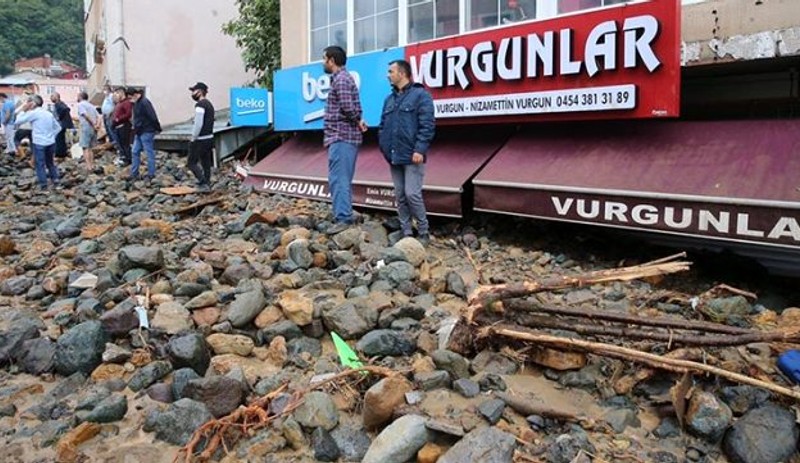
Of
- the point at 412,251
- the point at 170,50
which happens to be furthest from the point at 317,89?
the point at 170,50

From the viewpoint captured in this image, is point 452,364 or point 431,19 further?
point 431,19

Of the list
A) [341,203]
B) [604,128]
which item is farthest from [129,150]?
[604,128]

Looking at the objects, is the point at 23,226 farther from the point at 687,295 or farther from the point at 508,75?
the point at 687,295

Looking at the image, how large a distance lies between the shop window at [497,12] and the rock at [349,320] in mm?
4353

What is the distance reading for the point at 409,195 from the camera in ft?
20.5

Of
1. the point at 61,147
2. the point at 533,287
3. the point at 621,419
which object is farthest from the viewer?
the point at 61,147

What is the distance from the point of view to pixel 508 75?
22.3ft

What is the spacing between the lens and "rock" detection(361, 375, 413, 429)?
10.6 feet

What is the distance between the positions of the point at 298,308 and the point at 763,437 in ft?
9.35

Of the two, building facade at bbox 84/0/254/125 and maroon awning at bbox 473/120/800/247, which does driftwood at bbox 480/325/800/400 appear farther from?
building facade at bbox 84/0/254/125

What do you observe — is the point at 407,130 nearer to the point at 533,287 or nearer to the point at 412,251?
the point at 412,251

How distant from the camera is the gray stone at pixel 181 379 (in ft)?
11.9

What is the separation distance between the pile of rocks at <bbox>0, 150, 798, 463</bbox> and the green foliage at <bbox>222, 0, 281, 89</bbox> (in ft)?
29.6

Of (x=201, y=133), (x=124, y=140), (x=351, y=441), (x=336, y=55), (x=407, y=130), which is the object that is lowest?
(x=351, y=441)
